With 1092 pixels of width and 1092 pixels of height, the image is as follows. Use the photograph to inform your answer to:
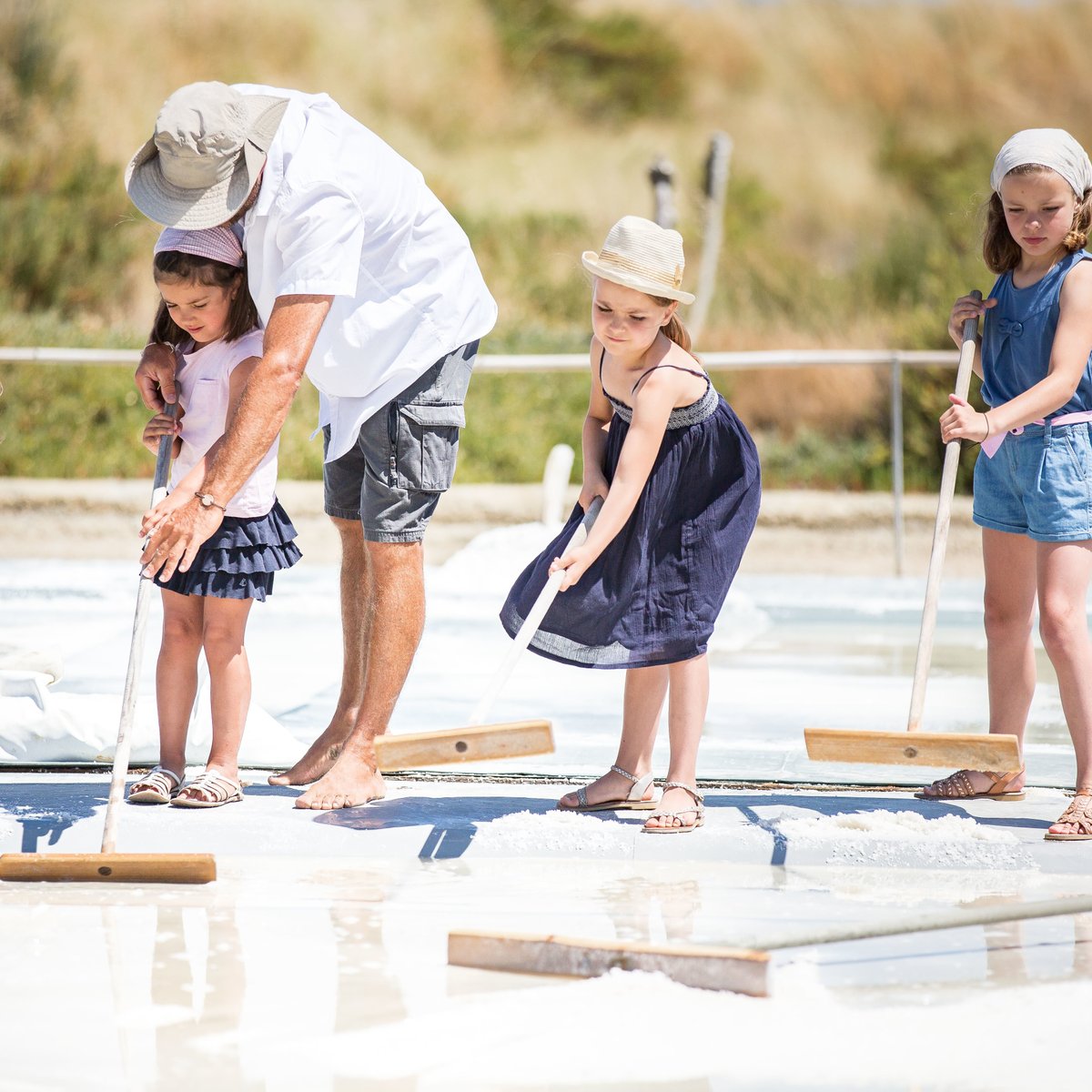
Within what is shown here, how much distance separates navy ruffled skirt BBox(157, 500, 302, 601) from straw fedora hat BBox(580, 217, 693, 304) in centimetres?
76

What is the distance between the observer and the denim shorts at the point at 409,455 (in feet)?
10.0

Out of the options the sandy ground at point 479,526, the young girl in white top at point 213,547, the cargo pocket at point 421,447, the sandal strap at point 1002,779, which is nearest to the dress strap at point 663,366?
the cargo pocket at point 421,447

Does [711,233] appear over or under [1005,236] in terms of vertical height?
over

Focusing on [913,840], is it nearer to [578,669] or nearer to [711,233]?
[578,669]

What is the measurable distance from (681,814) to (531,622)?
0.43 meters

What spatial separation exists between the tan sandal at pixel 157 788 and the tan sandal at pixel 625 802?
0.73 meters

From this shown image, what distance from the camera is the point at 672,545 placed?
3.03 metres

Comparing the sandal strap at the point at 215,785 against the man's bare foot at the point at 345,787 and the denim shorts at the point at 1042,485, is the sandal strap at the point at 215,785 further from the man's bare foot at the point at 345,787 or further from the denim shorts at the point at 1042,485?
the denim shorts at the point at 1042,485

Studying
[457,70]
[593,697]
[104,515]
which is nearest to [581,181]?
[457,70]

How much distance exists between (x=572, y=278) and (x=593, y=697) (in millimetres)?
11402

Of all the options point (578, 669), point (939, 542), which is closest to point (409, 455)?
point (939, 542)

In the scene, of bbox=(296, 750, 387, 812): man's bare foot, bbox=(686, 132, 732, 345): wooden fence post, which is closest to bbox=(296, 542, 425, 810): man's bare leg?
bbox=(296, 750, 387, 812): man's bare foot

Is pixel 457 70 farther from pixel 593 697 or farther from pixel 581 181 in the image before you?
pixel 593 697

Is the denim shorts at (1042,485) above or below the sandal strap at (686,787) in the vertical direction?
above
